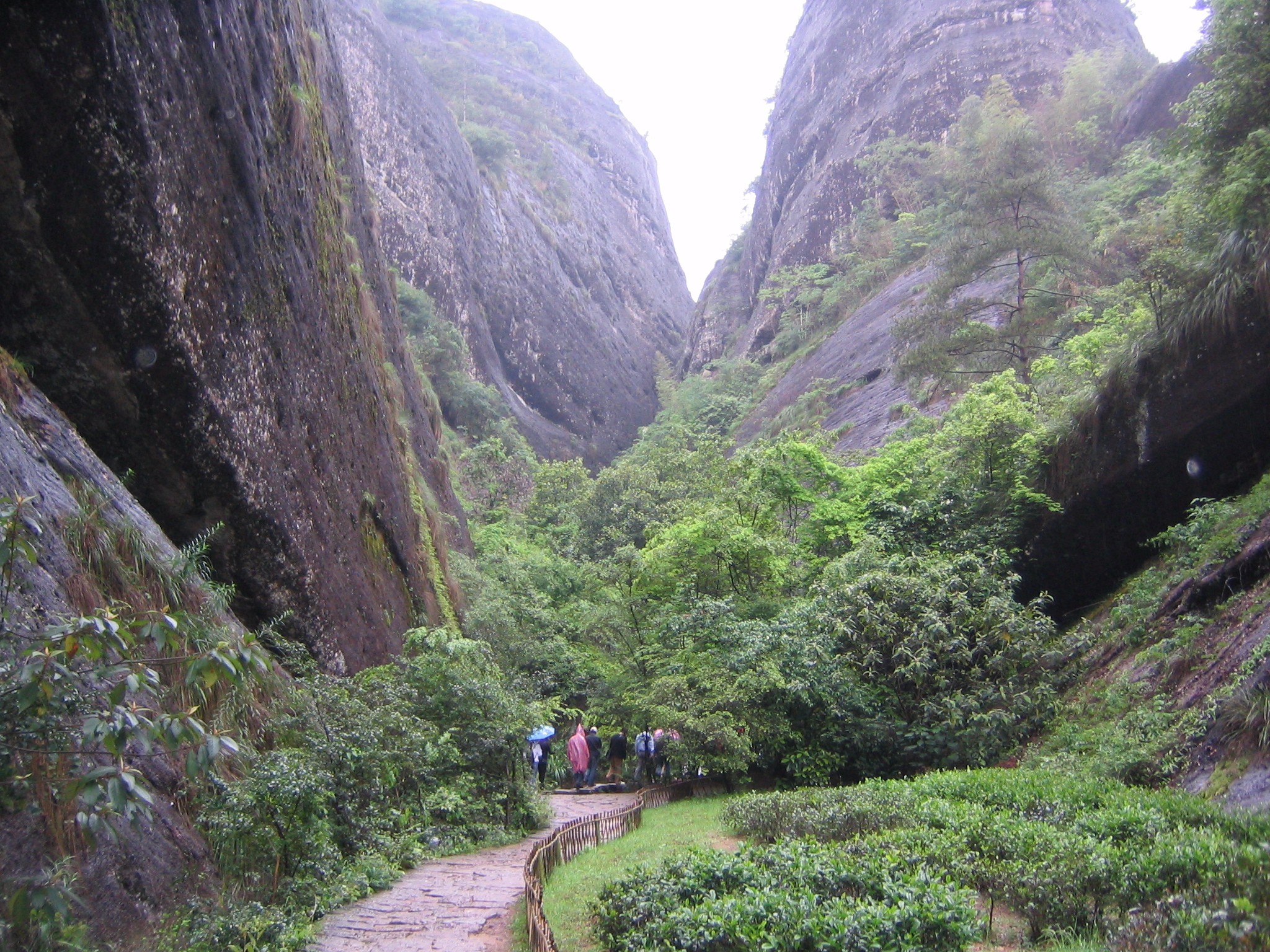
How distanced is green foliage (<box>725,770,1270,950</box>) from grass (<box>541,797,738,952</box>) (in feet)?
3.37

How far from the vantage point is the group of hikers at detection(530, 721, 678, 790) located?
14688 mm

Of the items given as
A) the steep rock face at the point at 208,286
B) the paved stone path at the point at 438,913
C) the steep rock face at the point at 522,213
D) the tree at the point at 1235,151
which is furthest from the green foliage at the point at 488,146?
the paved stone path at the point at 438,913

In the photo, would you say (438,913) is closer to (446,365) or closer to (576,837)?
(576,837)

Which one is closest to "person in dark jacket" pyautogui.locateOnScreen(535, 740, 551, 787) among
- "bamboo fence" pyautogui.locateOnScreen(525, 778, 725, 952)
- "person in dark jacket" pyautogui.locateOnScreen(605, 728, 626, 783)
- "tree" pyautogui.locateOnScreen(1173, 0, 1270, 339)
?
"person in dark jacket" pyautogui.locateOnScreen(605, 728, 626, 783)

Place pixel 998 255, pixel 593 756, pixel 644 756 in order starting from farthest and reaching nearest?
1. pixel 998 255
2. pixel 593 756
3. pixel 644 756

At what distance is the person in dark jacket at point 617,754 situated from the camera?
51.1ft

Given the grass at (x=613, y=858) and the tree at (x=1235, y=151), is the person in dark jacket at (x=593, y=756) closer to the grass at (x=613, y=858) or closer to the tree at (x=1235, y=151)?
the grass at (x=613, y=858)

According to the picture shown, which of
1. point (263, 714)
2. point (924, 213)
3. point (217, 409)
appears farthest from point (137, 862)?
point (924, 213)

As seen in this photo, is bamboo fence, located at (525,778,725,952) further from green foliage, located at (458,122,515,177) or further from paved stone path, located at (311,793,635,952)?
green foliage, located at (458,122,515,177)

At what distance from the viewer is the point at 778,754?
13.0 metres

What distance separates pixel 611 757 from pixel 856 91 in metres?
47.0

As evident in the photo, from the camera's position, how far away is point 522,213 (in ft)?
172

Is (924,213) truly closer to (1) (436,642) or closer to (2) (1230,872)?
(1) (436,642)

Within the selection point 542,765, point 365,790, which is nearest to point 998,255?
point 542,765
